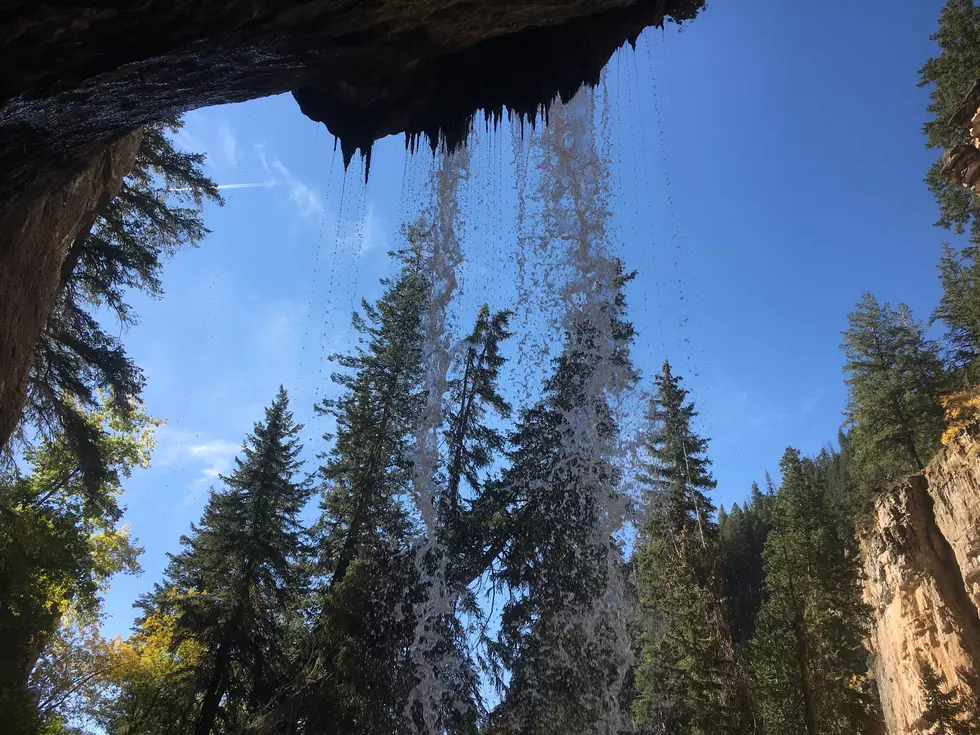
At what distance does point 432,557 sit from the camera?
17.2 m

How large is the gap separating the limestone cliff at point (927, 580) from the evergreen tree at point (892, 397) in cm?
411

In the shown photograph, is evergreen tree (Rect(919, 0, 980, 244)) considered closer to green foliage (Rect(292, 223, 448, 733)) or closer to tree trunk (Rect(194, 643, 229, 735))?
green foliage (Rect(292, 223, 448, 733))

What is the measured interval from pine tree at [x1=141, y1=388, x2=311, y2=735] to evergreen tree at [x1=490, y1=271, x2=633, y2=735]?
7.39 metres

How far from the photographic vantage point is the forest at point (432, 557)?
1570 cm

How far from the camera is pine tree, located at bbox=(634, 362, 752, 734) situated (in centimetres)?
1803

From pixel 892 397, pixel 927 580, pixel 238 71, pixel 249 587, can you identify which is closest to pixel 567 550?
pixel 249 587

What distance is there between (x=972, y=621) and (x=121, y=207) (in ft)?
104

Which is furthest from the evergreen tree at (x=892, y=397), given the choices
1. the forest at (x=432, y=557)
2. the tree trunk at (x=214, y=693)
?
the tree trunk at (x=214, y=693)

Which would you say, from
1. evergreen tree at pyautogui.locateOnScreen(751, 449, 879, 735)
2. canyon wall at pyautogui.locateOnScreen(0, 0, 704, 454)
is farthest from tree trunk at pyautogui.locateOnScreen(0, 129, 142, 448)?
evergreen tree at pyautogui.locateOnScreen(751, 449, 879, 735)

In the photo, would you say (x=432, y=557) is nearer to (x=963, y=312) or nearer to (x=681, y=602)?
(x=681, y=602)

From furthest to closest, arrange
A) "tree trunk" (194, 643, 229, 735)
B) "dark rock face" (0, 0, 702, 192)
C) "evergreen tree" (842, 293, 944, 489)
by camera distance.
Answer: "evergreen tree" (842, 293, 944, 489), "tree trunk" (194, 643, 229, 735), "dark rock face" (0, 0, 702, 192)

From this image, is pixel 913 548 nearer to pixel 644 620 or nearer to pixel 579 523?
pixel 644 620

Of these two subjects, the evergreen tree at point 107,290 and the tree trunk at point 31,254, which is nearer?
the tree trunk at point 31,254

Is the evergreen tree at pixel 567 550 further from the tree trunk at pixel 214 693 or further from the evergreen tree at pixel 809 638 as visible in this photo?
the evergreen tree at pixel 809 638
